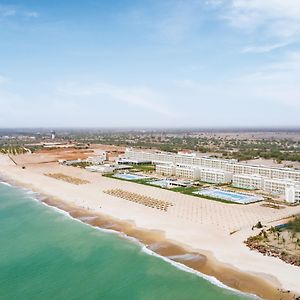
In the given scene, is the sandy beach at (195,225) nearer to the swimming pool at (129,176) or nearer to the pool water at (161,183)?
the pool water at (161,183)

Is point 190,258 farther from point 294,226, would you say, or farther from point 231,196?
point 231,196

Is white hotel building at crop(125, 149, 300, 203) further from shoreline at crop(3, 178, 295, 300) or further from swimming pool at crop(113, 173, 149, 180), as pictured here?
shoreline at crop(3, 178, 295, 300)

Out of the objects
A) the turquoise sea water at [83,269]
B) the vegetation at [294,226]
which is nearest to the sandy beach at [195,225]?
the turquoise sea water at [83,269]

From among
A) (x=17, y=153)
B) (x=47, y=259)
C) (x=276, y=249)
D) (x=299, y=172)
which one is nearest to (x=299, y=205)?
(x=299, y=172)

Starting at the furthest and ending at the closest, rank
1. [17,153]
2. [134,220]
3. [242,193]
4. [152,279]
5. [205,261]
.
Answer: [17,153], [242,193], [134,220], [205,261], [152,279]

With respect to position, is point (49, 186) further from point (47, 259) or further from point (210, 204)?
point (47, 259)

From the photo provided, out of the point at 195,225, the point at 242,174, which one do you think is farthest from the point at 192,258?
the point at 242,174
